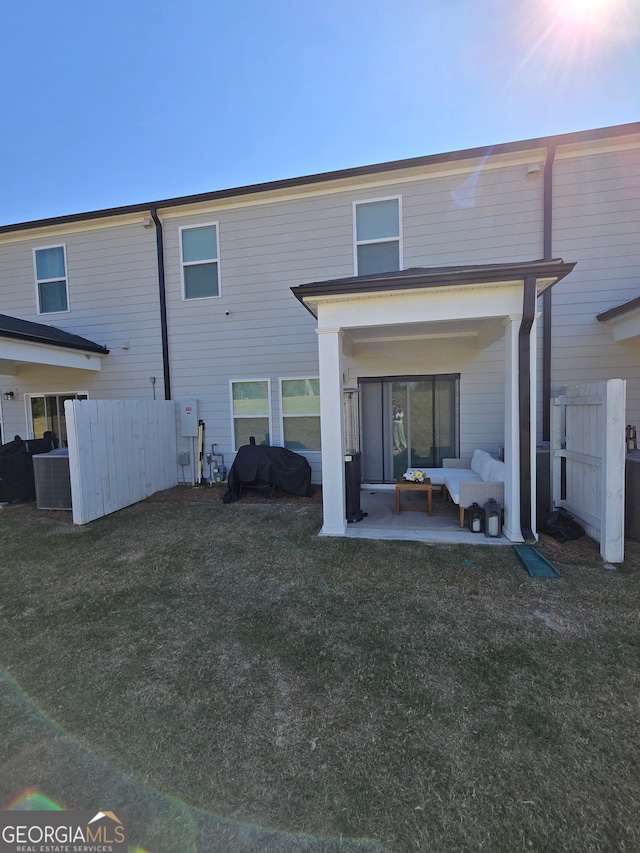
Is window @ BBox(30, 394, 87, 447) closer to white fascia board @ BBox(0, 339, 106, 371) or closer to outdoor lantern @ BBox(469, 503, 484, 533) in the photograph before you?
white fascia board @ BBox(0, 339, 106, 371)

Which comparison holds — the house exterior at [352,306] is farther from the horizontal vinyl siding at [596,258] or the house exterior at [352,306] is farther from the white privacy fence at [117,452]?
the white privacy fence at [117,452]

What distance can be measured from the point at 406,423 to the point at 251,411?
3.06 meters

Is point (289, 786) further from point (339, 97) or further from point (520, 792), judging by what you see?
Result: point (339, 97)

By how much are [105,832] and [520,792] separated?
1705 millimetres

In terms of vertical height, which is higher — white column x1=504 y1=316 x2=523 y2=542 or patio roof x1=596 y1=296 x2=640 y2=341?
patio roof x1=596 y1=296 x2=640 y2=341

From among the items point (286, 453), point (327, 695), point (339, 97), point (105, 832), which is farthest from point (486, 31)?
point (105, 832)

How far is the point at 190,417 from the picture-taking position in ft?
26.7

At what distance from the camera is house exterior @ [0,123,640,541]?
16.2ft

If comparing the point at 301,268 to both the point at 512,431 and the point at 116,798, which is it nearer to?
the point at 512,431

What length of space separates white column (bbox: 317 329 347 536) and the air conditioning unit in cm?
449

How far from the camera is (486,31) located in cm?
596

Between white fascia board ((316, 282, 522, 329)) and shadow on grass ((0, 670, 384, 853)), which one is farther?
white fascia board ((316, 282, 522, 329))

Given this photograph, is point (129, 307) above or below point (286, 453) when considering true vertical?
above

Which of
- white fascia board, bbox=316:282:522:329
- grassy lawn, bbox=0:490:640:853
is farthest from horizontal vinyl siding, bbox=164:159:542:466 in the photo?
grassy lawn, bbox=0:490:640:853
